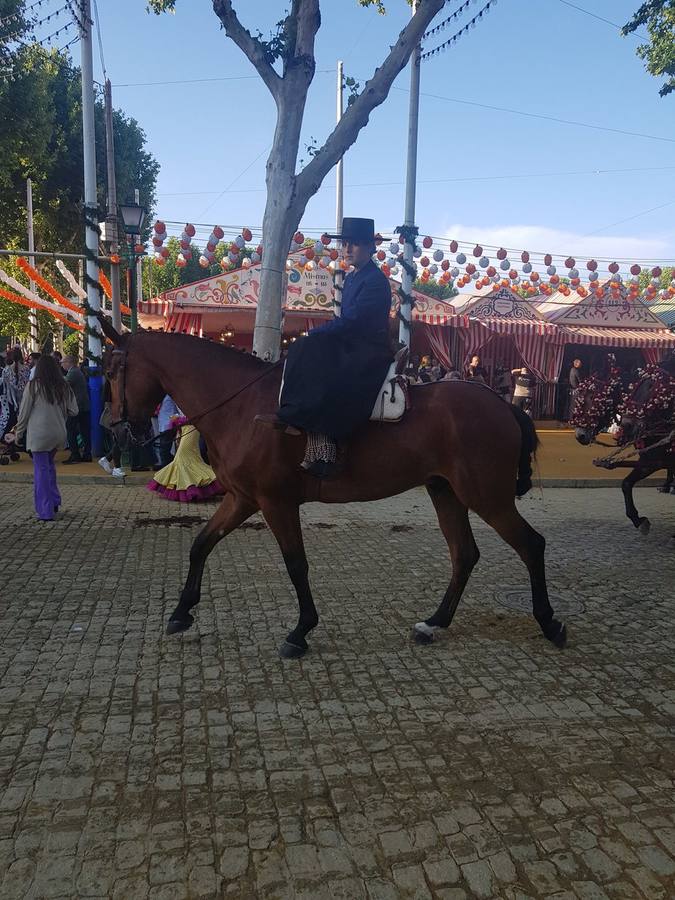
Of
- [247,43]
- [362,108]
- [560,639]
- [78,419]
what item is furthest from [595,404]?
[78,419]

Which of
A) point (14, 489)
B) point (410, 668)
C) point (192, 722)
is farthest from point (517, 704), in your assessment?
point (14, 489)

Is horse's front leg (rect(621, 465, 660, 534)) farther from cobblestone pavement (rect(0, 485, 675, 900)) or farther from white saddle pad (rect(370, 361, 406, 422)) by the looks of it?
white saddle pad (rect(370, 361, 406, 422))

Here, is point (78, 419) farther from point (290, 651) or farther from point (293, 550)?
point (290, 651)

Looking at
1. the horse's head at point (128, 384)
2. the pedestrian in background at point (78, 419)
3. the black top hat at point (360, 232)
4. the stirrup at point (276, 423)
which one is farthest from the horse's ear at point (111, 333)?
the pedestrian in background at point (78, 419)

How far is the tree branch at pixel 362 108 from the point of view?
9273mm

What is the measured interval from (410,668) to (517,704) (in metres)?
0.71

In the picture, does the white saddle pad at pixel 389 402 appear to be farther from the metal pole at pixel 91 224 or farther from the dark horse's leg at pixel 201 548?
the metal pole at pixel 91 224

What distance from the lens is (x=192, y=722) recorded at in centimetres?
332

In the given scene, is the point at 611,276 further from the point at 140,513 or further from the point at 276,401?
the point at 276,401

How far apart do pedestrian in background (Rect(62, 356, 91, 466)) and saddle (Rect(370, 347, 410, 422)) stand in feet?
32.0

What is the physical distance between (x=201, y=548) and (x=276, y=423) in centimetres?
114

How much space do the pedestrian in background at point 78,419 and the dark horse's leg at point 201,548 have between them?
8954 millimetres

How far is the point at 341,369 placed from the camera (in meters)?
4.01

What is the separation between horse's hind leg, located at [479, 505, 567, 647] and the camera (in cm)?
442
